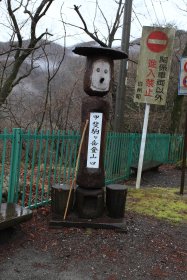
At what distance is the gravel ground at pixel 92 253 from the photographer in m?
3.65

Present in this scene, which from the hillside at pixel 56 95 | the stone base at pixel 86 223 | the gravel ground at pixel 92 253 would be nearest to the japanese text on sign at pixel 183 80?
the gravel ground at pixel 92 253

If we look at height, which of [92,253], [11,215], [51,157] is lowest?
[92,253]

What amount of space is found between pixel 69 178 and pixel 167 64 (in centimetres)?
338

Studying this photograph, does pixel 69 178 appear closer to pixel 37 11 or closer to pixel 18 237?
pixel 18 237

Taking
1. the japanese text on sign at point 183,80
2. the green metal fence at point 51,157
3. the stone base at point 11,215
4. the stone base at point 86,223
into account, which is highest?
the japanese text on sign at point 183,80

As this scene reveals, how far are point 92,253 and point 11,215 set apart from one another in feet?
3.58

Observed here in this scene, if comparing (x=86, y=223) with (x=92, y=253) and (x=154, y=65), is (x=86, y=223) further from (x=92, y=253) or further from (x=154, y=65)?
(x=154, y=65)

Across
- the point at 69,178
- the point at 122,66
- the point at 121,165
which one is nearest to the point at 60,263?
the point at 69,178

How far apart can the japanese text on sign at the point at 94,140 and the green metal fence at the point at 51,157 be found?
0.70 metres

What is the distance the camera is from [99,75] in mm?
5059

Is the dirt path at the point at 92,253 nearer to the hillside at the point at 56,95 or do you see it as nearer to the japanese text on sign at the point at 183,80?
the japanese text on sign at the point at 183,80

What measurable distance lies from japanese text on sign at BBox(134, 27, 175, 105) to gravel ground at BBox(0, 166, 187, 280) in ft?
11.0

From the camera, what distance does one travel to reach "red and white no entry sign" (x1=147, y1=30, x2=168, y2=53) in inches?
291

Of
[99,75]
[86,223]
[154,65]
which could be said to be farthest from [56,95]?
[86,223]
